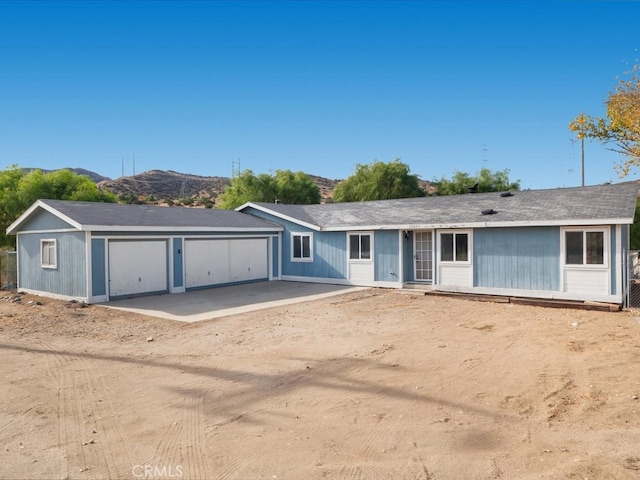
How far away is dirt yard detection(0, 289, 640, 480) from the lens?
4.48 metres

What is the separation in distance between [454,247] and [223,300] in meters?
8.06

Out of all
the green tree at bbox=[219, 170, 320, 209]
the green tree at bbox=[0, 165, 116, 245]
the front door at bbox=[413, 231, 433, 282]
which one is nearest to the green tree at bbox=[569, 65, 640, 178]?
the front door at bbox=[413, 231, 433, 282]

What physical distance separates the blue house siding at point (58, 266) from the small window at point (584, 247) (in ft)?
48.7

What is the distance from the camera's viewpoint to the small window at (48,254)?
16.4 meters

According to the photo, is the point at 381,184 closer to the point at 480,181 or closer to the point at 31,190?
the point at 480,181

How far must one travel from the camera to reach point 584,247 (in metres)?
13.9

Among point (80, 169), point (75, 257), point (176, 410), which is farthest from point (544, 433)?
point (80, 169)

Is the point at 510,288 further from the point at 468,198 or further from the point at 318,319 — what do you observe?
the point at 318,319

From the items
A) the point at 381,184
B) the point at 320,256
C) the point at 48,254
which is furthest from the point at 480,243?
the point at 381,184

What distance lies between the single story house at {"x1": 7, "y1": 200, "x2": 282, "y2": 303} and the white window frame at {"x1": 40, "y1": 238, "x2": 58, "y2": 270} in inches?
0.7

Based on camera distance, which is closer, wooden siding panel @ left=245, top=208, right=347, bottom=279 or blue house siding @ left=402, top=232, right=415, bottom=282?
blue house siding @ left=402, top=232, right=415, bottom=282

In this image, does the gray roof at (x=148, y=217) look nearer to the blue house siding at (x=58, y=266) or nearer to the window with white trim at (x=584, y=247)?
the blue house siding at (x=58, y=266)

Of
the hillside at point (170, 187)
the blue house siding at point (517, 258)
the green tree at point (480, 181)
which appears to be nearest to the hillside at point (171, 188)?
the hillside at point (170, 187)

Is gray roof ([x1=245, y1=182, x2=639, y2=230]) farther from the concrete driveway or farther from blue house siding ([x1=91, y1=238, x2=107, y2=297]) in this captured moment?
blue house siding ([x1=91, y1=238, x2=107, y2=297])
